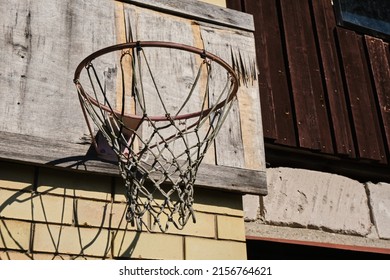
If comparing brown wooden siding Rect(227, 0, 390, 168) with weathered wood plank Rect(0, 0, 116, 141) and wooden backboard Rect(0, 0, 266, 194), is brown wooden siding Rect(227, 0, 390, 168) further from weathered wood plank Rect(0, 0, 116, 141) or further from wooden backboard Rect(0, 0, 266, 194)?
weathered wood plank Rect(0, 0, 116, 141)

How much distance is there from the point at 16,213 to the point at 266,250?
222 centimetres

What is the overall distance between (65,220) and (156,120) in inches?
32.0

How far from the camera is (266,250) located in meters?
5.64

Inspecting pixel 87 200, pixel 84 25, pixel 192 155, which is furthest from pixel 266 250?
pixel 84 25

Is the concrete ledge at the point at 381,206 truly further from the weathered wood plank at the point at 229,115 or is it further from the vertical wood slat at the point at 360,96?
the weathered wood plank at the point at 229,115

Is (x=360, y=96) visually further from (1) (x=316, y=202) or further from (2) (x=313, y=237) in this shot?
(2) (x=313, y=237)

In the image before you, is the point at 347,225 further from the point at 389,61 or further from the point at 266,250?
the point at 389,61

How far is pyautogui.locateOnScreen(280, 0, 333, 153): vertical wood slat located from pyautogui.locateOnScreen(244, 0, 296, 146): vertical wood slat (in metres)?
0.08

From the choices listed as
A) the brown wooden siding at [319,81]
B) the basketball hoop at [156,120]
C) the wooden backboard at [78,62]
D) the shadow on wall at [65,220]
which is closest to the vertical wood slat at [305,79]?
the brown wooden siding at [319,81]

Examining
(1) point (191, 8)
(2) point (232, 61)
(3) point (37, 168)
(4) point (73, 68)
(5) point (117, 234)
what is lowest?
(5) point (117, 234)

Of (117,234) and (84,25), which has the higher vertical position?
(84,25)

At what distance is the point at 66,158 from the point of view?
4.31 metres

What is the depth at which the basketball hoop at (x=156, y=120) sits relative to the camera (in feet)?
13.8

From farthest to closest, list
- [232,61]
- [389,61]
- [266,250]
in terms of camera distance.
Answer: [389,61]
[266,250]
[232,61]
